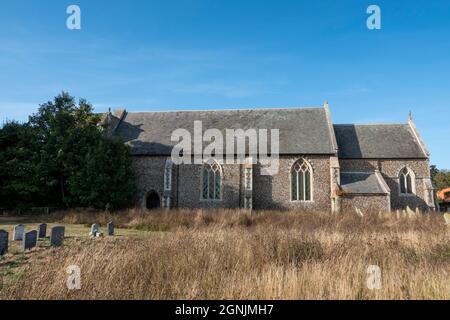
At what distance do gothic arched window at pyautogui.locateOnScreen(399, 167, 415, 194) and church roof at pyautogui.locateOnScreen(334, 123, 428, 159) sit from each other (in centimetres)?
124

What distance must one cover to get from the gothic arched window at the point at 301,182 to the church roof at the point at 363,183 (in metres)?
2.57

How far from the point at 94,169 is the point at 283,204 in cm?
1419

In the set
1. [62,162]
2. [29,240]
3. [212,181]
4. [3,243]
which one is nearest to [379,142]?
[212,181]

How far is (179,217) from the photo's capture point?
15.7 meters

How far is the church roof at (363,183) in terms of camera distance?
22.2m

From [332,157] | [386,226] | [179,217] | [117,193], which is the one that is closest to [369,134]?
[332,157]

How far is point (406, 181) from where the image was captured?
25281mm

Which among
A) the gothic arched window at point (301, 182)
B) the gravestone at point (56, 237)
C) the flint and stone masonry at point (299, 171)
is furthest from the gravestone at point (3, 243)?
the gothic arched window at point (301, 182)

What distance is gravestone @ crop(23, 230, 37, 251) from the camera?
879 cm

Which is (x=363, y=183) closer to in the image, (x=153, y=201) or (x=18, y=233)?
(x=153, y=201)

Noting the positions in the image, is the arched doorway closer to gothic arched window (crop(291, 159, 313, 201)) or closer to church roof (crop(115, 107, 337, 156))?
church roof (crop(115, 107, 337, 156))

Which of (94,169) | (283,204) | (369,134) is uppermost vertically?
(369,134)
